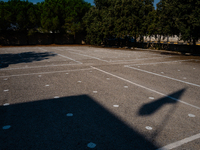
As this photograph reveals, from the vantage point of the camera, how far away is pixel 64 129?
3715 mm

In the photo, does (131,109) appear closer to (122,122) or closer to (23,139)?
(122,122)

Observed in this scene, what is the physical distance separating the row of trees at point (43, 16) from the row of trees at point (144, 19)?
3943 mm

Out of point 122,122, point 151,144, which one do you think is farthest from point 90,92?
point 151,144

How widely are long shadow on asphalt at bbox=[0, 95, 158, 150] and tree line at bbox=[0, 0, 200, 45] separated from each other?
1436 centimetres

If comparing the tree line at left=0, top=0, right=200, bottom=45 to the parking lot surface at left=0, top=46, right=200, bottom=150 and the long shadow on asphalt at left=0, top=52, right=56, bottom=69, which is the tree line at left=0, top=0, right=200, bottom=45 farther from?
the long shadow on asphalt at left=0, top=52, right=56, bottom=69

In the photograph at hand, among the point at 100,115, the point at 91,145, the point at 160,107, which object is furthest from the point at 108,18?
the point at 91,145

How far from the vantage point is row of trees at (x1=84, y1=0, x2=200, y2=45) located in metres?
15.6

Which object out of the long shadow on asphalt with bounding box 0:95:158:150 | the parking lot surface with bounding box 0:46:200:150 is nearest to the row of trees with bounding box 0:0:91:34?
the parking lot surface with bounding box 0:46:200:150

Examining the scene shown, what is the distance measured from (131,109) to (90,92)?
1.91 meters

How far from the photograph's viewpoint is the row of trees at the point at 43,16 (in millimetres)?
33259

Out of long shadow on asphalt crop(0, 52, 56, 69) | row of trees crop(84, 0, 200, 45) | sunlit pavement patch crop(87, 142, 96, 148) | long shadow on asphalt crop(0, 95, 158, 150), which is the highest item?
row of trees crop(84, 0, 200, 45)

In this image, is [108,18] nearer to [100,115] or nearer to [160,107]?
[160,107]

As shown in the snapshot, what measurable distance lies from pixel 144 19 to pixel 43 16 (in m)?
22.3

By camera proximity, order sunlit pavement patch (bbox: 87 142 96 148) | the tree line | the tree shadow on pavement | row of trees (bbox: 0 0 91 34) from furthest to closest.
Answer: row of trees (bbox: 0 0 91 34), the tree line, the tree shadow on pavement, sunlit pavement patch (bbox: 87 142 96 148)
